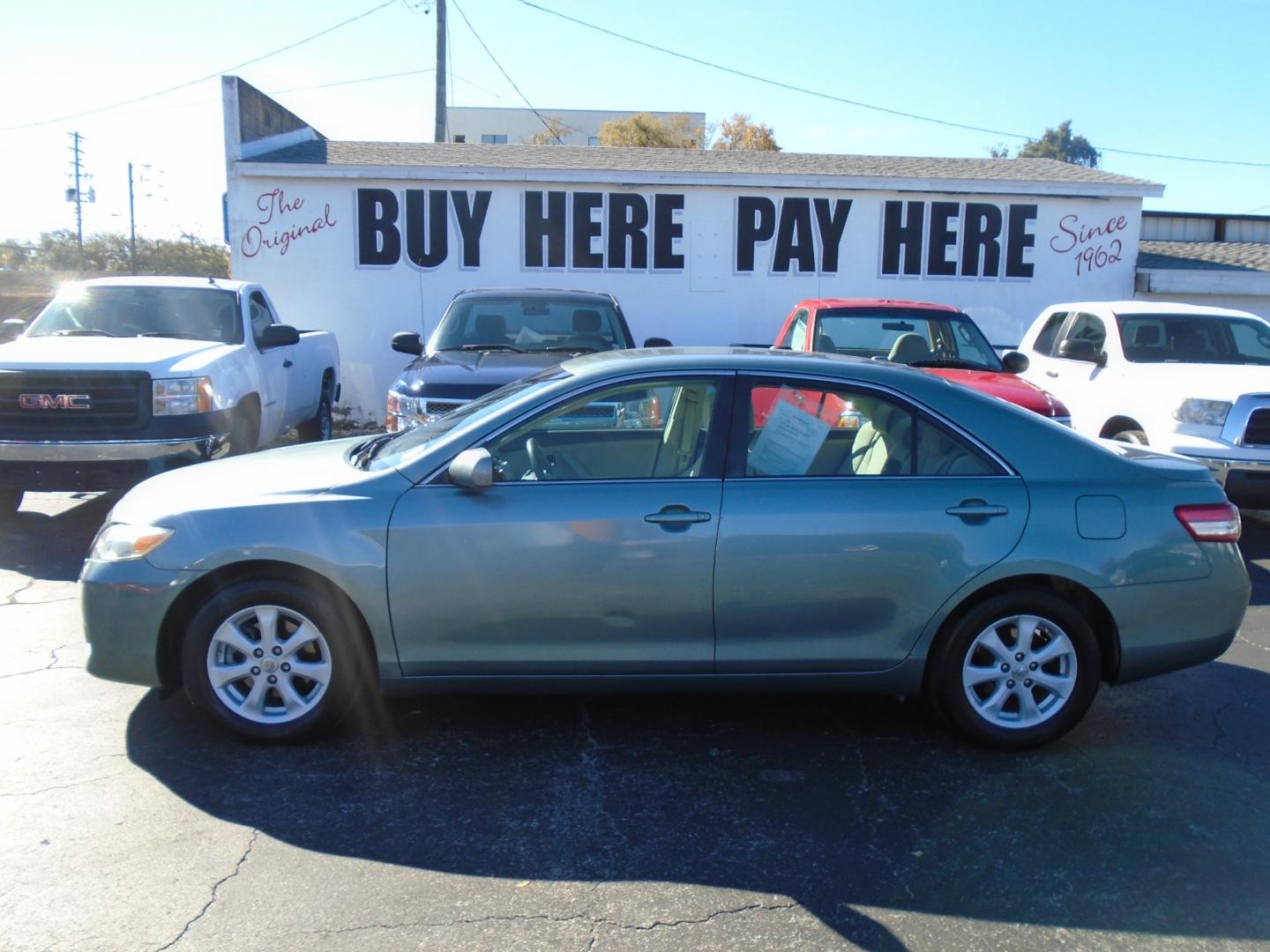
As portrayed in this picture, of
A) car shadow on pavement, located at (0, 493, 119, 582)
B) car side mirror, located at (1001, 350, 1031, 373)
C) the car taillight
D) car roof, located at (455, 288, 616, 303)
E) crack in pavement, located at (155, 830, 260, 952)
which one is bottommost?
crack in pavement, located at (155, 830, 260, 952)

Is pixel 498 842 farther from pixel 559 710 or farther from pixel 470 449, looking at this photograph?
pixel 470 449

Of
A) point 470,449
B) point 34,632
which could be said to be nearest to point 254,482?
point 470,449

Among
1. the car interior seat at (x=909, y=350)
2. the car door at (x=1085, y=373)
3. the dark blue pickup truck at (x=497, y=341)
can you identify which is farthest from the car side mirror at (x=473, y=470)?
the car door at (x=1085, y=373)

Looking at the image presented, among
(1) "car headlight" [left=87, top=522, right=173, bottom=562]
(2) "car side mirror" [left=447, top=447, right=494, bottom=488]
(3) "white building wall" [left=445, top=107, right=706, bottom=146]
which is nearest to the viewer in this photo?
(2) "car side mirror" [left=447, top=447, right=494, bottom=488]

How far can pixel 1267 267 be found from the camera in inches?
648

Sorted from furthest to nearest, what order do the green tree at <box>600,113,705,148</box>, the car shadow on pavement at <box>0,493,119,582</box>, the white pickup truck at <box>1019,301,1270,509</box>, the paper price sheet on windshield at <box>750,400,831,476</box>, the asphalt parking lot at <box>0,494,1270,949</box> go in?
the green tree at <box>600,113,705,148</box> < the white pickup truck at <box>1019,301,1270,509</box> < the car shadow on pavement at <box>0,493,119,582</box> < the paper price sheet on windshield at <box>750,400,831,476</box> < the asphalt parking lot at <box>0,494,1270,949</box>

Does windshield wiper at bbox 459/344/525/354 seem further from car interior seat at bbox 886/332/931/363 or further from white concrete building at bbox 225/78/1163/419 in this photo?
white concrete building at bbox 225/78/1163/419

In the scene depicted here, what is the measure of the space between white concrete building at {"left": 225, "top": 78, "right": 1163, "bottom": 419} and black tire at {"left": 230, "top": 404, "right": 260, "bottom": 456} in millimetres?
5373

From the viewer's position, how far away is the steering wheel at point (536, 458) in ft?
14.5

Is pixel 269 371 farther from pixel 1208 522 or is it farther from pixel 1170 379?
pixel 1208 522

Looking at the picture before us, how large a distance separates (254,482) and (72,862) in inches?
60.3

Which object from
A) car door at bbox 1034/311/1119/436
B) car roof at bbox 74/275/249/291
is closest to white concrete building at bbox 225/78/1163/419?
car roof at bbox 74/275/249/291

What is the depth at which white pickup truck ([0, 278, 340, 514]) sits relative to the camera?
763cm

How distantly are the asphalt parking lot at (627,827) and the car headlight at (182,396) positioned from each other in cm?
312
